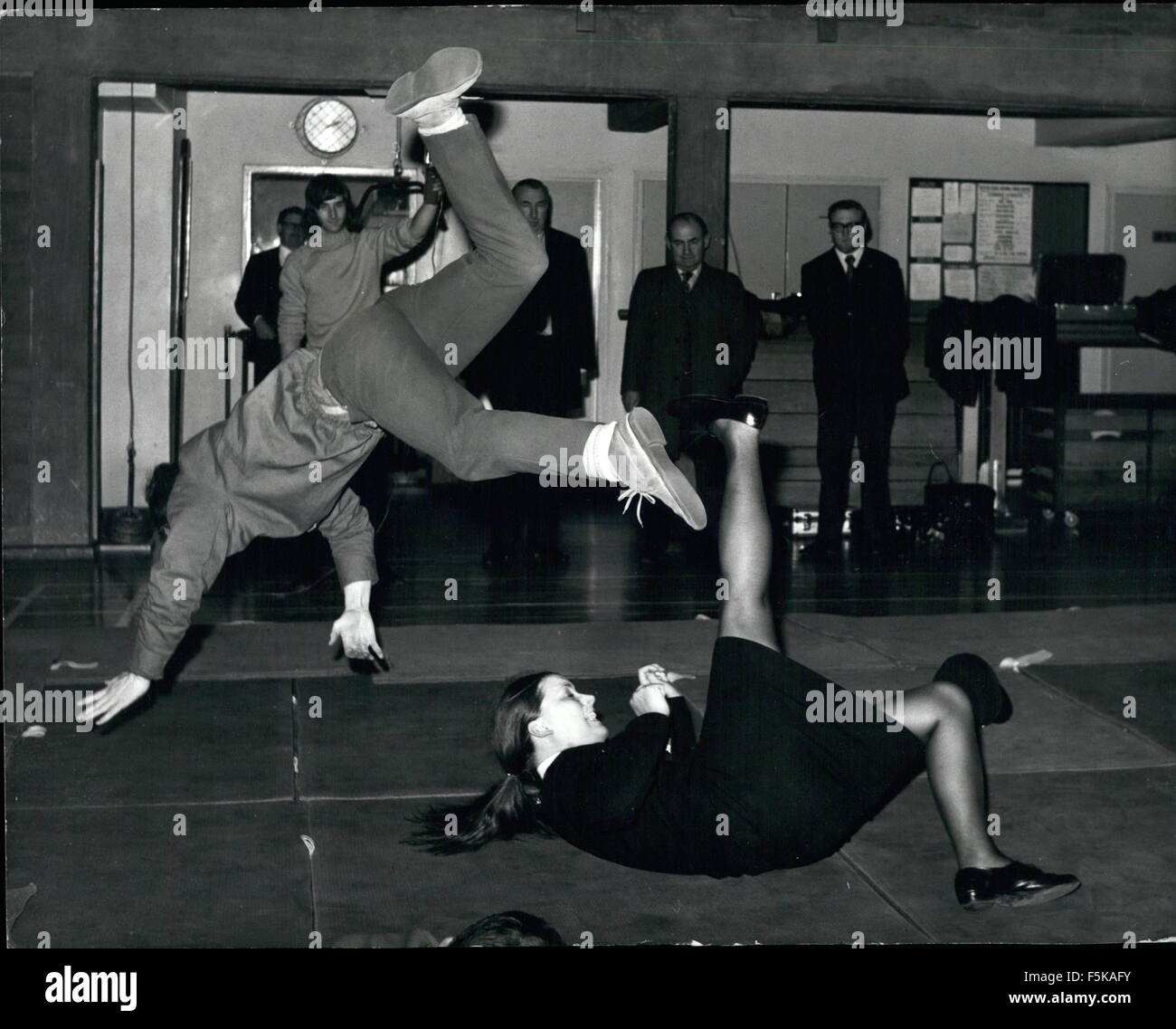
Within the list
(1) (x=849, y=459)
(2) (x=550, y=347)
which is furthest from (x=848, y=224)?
(2) (x=550, y=347)

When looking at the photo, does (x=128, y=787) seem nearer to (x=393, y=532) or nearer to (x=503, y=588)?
(x=503, y=588)

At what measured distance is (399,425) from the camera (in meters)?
3.34

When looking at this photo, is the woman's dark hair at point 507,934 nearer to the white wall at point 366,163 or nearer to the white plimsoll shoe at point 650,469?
the white plimsoll shoe at point 650,469

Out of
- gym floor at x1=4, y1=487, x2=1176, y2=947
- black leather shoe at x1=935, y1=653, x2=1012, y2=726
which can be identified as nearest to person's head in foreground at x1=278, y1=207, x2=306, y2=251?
gym floor at x1=4, y1=487, x2=1176, y2=947

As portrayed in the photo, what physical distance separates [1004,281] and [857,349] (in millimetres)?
4156

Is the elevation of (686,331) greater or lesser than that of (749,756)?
greater

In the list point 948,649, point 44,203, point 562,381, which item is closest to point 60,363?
point 44,203

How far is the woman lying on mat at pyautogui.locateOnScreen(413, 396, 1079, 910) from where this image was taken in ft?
10.9

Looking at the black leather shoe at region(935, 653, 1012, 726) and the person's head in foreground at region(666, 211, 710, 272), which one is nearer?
the black leather shoe at region(935, 653, 1012, 726)

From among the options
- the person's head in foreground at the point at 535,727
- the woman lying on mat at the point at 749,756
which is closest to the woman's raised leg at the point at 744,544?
the woman lying on mat at the point at 749,756

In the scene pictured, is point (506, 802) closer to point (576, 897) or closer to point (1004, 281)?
point (576, 897)

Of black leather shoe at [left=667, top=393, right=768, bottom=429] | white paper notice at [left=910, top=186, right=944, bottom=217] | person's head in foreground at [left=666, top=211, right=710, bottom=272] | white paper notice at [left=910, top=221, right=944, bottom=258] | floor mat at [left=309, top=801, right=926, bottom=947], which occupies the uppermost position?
white paper notice at [left=910, top=186, right=944, bottom=217]

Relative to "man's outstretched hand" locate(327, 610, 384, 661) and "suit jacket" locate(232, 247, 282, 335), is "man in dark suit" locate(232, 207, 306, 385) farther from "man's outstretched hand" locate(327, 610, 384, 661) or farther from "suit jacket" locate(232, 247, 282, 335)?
"man's outstretched hand" locate(327, 610, 384, 661)

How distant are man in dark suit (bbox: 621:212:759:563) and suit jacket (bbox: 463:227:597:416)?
0.27 m
